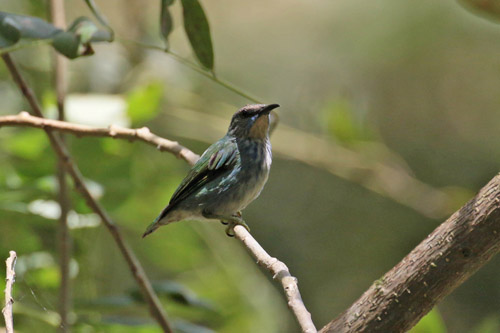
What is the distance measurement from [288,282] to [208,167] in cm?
107

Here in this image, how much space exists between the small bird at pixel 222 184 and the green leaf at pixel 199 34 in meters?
0.53

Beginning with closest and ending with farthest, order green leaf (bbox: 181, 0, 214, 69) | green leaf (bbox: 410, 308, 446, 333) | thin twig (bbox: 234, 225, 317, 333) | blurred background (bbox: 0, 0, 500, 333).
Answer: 1. thin twig (bbox: 234, 225, 317, 333)
2. green leaf (bbox: 181, 0, 214, 69)
3. green leaf (bbox: 410, 308, 446, 333)
4. blurred background (bbox: 0, 0, 500, 333)

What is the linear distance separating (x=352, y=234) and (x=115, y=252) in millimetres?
2424

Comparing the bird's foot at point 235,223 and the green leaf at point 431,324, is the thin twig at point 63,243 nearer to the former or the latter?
the bird's foot at point 235,223

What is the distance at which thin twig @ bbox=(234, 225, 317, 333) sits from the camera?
1.42 meters

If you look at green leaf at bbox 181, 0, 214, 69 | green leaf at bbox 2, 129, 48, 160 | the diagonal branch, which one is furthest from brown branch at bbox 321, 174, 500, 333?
green leaf at bbox 2, 129, 48, 160

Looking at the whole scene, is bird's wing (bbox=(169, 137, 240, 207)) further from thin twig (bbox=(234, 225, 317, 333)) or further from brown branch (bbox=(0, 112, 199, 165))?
thin twig (bbox=(234, 225, 317, 333))

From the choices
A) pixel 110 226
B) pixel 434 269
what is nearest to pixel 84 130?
pixel 110 226

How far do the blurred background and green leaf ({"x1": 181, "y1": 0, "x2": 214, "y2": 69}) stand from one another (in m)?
0.63

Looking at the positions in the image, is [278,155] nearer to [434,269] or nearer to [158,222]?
[158,222]

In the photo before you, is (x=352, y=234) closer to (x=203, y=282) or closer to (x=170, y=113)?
(x=170, y=113)

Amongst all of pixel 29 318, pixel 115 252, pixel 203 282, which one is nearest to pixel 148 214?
pixel 203 282

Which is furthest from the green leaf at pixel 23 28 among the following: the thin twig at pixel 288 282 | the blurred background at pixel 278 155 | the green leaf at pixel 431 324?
the green leaf at pixel 431 324

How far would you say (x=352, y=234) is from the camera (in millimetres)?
5918
